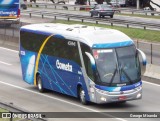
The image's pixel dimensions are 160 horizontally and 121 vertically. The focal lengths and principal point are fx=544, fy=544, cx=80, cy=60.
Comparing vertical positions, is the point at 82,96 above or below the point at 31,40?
below

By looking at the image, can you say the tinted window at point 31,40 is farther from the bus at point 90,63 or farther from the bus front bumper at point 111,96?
the bus front bumper at point 111,96

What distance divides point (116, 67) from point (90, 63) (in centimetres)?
96

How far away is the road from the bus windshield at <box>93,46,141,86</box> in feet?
3.48

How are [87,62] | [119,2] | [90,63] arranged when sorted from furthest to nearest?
1. [119,2]
2. [87,62]
3. [90,63]

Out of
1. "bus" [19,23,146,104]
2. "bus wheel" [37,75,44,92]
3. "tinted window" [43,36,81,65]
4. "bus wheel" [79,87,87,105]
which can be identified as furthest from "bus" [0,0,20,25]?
"bus wheel" [79,87,87,105]

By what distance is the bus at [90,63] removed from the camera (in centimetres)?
1955

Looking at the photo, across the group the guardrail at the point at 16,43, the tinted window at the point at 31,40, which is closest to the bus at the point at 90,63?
the tinted window at the point at 31,40

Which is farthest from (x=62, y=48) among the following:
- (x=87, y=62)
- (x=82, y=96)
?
(x=82, y=96)

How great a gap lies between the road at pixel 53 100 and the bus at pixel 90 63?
1.28 feet

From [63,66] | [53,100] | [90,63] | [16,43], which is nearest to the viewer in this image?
[90,63]

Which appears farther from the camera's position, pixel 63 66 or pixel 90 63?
pixel 63 66

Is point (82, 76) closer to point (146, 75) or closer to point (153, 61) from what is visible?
point (146, 75)

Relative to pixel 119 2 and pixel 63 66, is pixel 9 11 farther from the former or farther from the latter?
pixel 119 2

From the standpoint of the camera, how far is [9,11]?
47.8 metres
